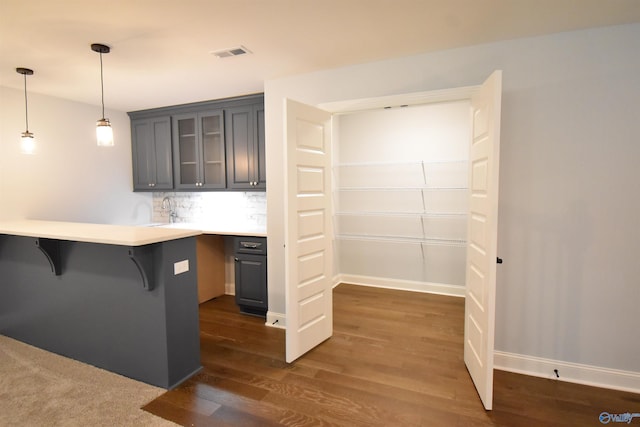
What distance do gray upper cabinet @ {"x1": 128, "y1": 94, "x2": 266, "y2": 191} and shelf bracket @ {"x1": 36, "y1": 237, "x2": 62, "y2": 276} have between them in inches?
70.6

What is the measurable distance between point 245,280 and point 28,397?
1928 mm

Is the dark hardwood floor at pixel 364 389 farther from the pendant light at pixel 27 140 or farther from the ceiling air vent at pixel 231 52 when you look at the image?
the ceiling air vent at pixel 231 52

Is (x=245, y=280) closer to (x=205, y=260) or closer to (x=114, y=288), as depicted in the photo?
(x=205, y=260)

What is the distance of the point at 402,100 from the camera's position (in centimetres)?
283

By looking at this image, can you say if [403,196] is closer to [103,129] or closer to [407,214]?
[407,214]

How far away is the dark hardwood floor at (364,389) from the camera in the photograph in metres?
2.08

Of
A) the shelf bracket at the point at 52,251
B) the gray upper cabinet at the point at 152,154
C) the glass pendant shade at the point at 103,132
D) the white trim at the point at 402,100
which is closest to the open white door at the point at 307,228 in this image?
the white trim at the point at 402,100

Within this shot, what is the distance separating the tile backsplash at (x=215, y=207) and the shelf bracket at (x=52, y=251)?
80.2 inches

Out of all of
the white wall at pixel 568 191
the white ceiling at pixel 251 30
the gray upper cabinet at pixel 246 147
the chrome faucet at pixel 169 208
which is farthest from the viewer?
the chrome faucet at pixel 169 208

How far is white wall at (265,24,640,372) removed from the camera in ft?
7.52

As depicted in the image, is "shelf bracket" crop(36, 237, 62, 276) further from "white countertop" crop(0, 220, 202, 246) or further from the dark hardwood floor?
the dark hardwood floor

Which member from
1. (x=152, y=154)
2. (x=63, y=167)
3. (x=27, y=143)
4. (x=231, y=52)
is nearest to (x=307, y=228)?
(x=231, y=52)

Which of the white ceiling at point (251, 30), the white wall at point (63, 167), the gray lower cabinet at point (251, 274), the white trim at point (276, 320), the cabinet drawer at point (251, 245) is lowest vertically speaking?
the white trim at point (276, 320)

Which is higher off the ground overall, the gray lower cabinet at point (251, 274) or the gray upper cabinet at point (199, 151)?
the gray upper cabinet at point (199, 151)
